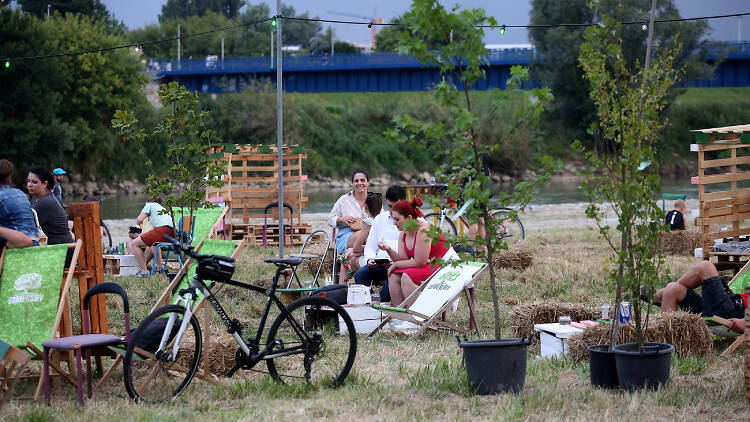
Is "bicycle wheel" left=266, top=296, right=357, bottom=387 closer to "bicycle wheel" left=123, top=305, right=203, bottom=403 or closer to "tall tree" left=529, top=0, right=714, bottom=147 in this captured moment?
"bicycle wheel" left=123, top=305, right=203, bottom=403

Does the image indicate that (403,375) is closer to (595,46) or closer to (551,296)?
(595,46)

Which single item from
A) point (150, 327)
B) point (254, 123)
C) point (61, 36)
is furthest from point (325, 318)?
point (254, 123)

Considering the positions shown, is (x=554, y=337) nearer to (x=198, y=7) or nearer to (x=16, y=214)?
(x=16, y=214)

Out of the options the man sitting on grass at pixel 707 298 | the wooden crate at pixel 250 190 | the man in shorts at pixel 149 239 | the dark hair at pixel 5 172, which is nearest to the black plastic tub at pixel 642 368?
the man sitting on grass at pixel 707 298

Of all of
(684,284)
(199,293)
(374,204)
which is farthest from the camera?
(374,204)

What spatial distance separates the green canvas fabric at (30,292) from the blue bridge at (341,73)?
52564 mm

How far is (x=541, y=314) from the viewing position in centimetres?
743

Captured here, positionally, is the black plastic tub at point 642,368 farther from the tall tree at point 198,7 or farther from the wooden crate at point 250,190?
the tall tree at point 198,7

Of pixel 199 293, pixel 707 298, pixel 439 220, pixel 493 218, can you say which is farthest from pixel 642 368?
pixel 439 220

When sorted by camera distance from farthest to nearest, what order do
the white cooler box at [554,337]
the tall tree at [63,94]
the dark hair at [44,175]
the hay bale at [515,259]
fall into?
the tall tree at [63,94]
the hay bale at [515,259]
the dark hair at [44,175]
the white cooler box at [554,337]

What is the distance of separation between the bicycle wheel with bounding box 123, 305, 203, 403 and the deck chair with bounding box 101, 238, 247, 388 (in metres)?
0.13

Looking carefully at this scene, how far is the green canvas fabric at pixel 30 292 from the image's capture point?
5609 millimetres

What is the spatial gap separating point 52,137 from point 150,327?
3530cm

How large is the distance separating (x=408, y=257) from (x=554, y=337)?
6.60 feet
